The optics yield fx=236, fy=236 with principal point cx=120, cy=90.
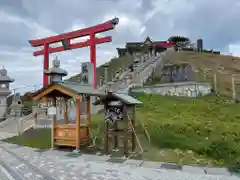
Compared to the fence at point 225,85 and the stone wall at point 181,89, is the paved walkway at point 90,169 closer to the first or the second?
the stone wall at point 181,89

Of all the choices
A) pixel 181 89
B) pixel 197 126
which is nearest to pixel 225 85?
pixel 181 89

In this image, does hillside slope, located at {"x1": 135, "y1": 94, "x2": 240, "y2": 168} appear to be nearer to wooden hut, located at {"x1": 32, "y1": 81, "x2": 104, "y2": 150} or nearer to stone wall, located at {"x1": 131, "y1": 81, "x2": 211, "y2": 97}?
stone wall, located at {"x1": 131, "y1": 81, "x2": 211, "y2": 97}

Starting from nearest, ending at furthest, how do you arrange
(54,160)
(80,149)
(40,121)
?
1. (54,160)
2. (80,149)
3. (40,121)

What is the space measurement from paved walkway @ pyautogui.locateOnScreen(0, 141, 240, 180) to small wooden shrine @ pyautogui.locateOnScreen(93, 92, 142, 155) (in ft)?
3.19

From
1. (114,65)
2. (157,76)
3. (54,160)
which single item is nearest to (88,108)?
(54,160)

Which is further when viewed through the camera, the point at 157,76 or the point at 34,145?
the point at 157,76

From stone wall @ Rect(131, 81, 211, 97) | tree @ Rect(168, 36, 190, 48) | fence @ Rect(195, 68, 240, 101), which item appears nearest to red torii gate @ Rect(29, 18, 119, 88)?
stone wall @ Rect(131, 81, 211, 97)

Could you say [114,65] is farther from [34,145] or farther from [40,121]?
[34,145]

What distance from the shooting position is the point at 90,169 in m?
6.97

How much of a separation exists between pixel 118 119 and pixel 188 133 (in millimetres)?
3095

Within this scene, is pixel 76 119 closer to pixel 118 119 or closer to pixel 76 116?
pixel 76 116

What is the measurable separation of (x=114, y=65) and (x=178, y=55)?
13.2 m

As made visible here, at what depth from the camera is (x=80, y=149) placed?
31.8 feet

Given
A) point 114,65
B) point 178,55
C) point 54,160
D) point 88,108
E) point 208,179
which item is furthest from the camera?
point 114,65
